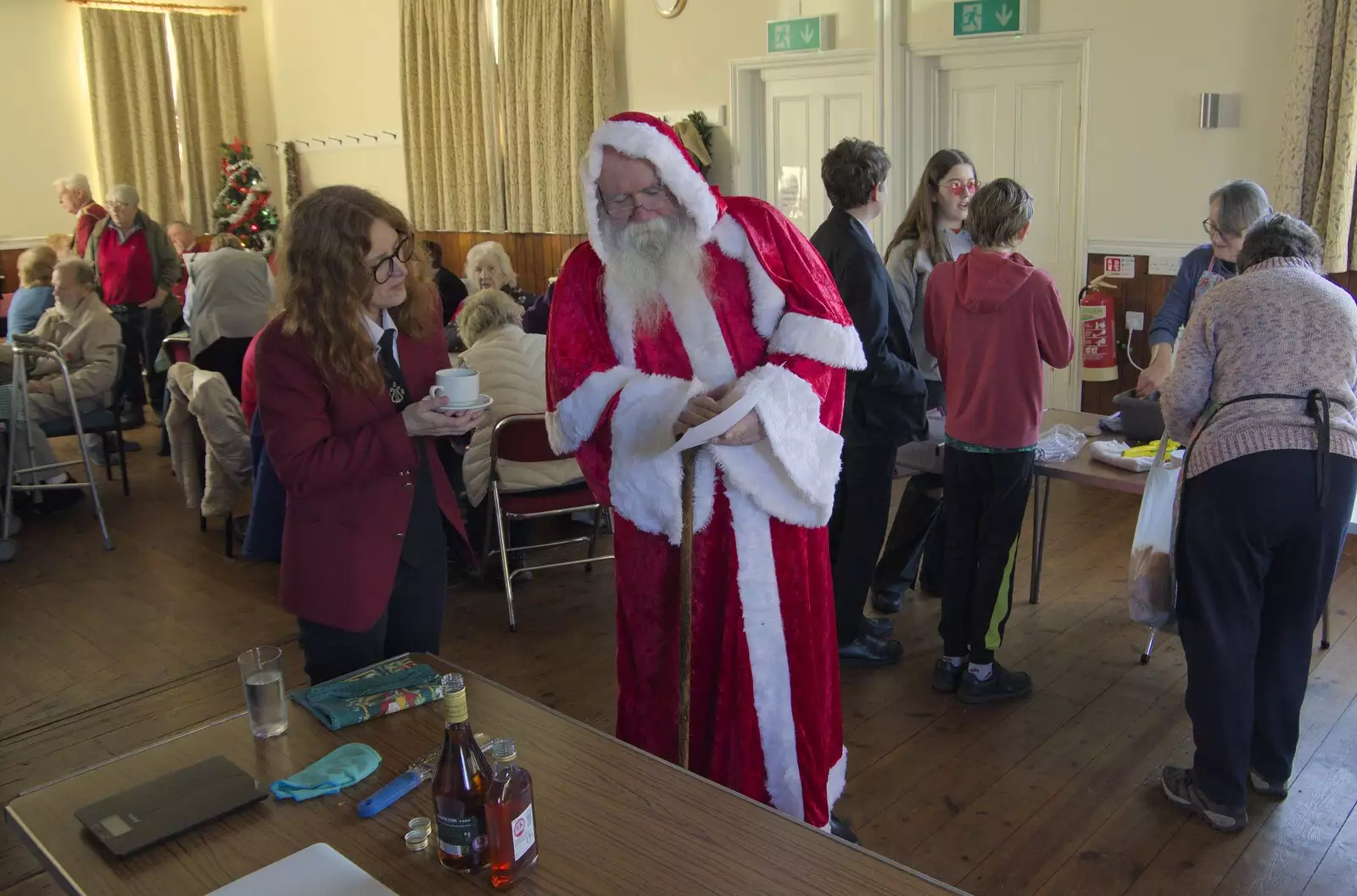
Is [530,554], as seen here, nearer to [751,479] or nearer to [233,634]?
[233,634]

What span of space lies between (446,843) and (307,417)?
3.02 ft

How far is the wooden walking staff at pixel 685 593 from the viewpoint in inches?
88.0

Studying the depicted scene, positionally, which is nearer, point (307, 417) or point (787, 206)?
point (307, 417)

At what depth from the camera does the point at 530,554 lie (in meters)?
4.88

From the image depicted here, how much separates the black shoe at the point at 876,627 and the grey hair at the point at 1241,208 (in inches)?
62.8

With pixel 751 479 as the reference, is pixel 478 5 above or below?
above

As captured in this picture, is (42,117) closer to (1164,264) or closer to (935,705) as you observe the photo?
(1164,264)

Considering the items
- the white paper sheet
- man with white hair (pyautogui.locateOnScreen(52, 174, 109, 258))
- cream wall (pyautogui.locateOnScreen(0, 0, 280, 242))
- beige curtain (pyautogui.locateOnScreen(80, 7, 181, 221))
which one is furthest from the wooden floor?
beige curtain (pyautogui.locateOnScreen(80, 7, 181, 221))

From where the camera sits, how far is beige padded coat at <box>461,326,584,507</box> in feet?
13.4

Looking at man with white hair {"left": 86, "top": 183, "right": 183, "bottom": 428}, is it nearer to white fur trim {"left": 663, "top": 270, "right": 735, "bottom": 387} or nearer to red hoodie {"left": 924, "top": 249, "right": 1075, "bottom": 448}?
red hoodie {"left": 924, "top": 249, "right": 1075, "bottom": 448}

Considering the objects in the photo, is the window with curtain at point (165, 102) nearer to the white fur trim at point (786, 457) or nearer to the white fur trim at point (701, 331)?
the white fur trim at point (701, 331)

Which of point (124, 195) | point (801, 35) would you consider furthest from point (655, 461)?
point (124, 195)

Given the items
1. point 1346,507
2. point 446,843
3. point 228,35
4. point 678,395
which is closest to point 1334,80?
point 1346,507

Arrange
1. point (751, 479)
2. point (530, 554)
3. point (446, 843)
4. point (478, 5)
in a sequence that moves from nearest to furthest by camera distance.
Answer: point (446, 843) < point (751, 479) < point (530, 554) < point (478, 5)
